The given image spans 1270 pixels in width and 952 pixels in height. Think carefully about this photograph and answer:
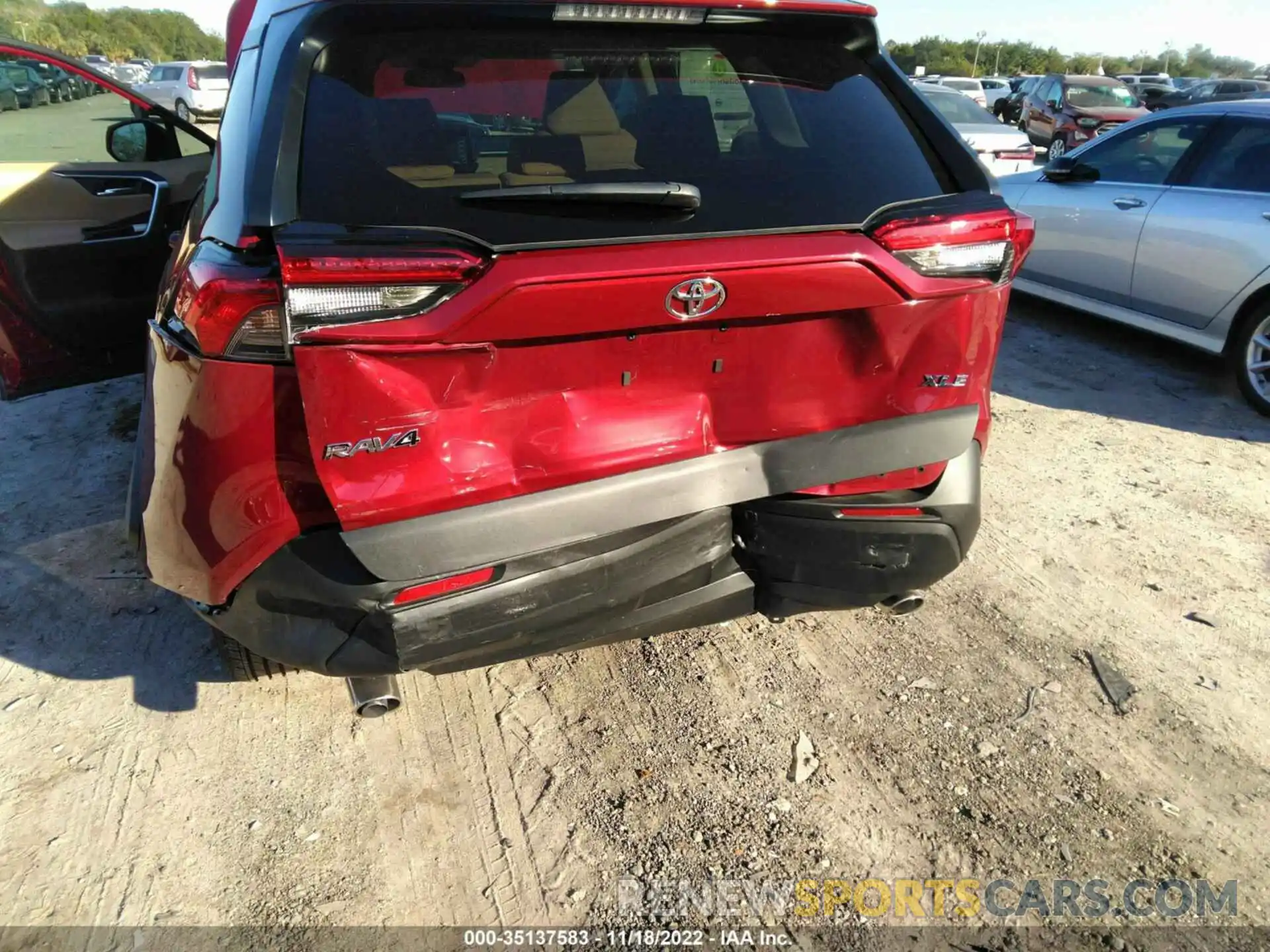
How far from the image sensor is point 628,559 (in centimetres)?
209

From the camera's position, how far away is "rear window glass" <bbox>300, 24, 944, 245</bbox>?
1.84 m

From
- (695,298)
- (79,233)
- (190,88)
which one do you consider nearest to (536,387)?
(695,298)

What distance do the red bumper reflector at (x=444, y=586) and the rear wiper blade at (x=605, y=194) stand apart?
803 millimetres

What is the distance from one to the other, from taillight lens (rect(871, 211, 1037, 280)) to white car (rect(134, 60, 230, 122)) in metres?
22.0

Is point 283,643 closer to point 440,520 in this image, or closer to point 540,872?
point 440,520

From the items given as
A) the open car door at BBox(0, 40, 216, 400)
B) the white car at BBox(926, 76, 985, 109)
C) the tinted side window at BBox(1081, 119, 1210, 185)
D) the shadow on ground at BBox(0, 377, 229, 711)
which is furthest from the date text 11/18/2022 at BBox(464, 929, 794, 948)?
the white car at BBox(926, 76, 985, 109)

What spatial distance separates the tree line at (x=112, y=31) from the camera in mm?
64875

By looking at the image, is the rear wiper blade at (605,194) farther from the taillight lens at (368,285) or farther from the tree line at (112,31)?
the tree line at (112,31)

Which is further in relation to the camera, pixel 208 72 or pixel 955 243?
pixel 208 72

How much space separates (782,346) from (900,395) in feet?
1.22

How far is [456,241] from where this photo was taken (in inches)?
68.1

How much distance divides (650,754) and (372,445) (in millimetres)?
1306

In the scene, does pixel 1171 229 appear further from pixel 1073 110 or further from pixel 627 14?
pixel 1073 110

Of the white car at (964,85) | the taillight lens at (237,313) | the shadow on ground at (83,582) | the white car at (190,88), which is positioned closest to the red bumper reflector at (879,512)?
the taillight lens at (237,313)
